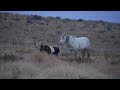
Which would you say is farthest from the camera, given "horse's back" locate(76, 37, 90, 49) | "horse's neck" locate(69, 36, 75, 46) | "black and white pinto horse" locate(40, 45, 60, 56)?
"horse's back" locate(76, 37, 90, 49)

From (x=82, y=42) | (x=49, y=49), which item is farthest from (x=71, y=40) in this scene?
(x=49, y=49)

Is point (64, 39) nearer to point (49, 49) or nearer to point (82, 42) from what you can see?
point (49, 49)

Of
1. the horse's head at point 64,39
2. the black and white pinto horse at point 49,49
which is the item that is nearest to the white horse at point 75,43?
the horse's head at point 64,39

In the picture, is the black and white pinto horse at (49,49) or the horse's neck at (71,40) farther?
the horse's neck at (71,40)

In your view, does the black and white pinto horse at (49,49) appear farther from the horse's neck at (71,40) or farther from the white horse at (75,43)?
the horse's neck at (71,40)

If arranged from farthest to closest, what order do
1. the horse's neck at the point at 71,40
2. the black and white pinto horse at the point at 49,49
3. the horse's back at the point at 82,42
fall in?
the horse's back at the point at 82,42
the horse's neck at the point at 71,40
the black and white pinto horse at the point at 49,49

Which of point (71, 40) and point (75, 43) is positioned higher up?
point (71, 40)

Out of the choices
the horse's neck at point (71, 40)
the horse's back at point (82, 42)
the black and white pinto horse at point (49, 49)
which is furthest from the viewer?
the horse's back at point (82, 42)

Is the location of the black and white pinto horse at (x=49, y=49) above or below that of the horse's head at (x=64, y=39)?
below

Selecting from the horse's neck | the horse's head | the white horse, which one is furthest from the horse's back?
the horse's head

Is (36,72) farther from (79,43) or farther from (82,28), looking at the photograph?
(82,28)

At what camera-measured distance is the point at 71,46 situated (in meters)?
12.1

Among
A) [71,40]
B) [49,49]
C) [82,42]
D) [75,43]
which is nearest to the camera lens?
[49,49]

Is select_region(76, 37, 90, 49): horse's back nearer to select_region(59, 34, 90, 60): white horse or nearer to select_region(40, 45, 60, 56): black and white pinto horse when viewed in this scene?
select_region(59, 34, 90, 60): white horse
